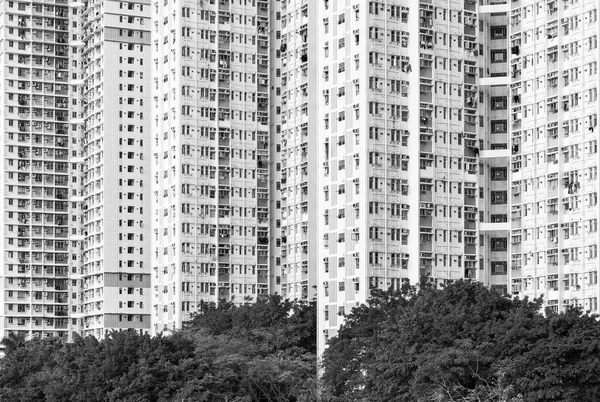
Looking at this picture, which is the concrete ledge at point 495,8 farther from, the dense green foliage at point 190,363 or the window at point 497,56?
the dense green foliage at point 190,363

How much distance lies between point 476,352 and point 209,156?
6574 cm

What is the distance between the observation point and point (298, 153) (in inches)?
5492

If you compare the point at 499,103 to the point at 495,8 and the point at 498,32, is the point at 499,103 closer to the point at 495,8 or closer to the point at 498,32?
the point at 498,32

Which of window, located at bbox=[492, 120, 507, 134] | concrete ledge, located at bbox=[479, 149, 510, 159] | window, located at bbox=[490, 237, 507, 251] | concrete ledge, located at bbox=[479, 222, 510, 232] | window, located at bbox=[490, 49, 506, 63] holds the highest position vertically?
window, located at bbox=[490, 49, 506, 63]

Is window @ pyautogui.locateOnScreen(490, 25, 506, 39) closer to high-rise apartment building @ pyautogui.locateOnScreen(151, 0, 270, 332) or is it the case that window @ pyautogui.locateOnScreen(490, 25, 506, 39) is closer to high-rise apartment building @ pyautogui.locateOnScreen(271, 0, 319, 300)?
high-rise apartment building @ pyautogui.locateOnScreen(271, 0, 319, 300)

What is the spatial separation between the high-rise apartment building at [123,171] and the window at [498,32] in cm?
5081

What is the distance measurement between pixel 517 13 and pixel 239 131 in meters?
42.2

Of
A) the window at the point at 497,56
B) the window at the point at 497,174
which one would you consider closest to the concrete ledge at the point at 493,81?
the window at the point at 497,56

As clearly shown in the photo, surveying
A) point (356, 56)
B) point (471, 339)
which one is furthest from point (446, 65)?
point (471, 339)

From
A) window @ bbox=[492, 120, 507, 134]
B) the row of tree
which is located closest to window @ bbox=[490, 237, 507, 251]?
window @ bbox=[492, 120, 507, 134]

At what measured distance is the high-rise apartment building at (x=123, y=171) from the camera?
167 metres

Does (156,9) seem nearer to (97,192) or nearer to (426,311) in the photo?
(97,192)

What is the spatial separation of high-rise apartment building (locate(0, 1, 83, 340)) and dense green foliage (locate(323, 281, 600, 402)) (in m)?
84.7

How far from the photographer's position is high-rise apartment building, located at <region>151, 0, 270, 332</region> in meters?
150
